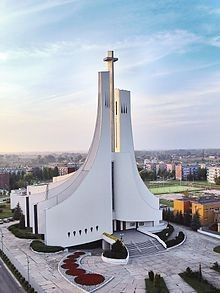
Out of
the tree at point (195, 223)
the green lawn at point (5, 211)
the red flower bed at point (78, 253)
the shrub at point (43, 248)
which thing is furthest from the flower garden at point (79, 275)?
the green lawn at point (5, 211)

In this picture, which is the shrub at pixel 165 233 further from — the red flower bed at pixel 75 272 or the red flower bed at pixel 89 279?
the red flower bed at pixel 89 279

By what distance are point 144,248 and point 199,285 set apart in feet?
19.7

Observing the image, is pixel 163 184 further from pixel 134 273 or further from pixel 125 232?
pixel 134 273

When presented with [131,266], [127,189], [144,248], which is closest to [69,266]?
[131,266]

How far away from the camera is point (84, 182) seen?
2223 centimetres

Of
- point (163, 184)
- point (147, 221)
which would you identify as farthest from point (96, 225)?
point (163, 184)

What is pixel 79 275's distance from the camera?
16.7 metres

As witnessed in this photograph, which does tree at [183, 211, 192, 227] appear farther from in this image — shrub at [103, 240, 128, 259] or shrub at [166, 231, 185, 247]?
shrub at [103, 240, 128, 259]

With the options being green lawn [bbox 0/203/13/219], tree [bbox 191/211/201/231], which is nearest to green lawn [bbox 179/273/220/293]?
tree [bbox 191/211/201/231]

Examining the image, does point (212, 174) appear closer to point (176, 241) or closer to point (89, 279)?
point (176, 241)

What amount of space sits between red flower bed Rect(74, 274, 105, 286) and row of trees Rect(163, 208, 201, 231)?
11267 millimetres

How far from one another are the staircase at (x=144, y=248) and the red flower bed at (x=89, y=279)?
12.6ft

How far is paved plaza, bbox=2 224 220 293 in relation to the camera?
1543cm

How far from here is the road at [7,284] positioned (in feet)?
51.0
